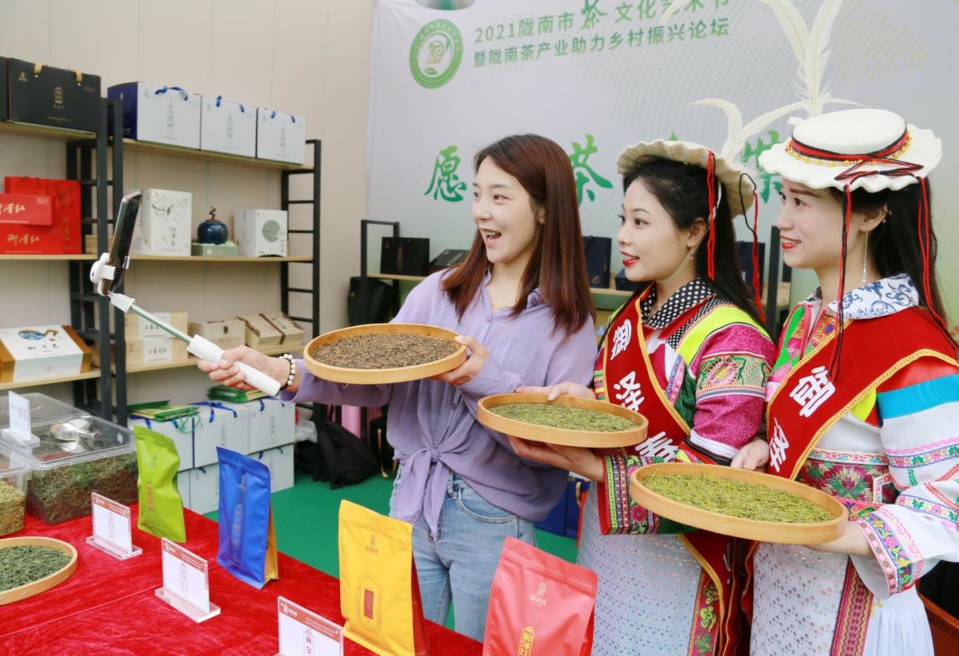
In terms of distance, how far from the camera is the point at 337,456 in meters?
4.23

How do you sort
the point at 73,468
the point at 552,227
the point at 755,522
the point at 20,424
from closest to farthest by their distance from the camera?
1. the point at 755,522
2. the point at 552,227
3. the point at 73,468
4. the point at 20,424

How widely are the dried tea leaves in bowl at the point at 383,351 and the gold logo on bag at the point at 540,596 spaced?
45 centimetres

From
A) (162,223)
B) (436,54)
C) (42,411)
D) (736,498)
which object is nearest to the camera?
(736,498)

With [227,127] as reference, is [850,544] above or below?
below

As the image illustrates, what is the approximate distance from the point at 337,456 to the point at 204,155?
73.4 inches

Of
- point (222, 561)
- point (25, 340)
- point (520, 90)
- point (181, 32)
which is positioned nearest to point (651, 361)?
point (222, 561)

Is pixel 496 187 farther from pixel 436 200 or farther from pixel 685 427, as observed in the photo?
pixel 436 200

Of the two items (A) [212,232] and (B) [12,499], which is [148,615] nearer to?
(B) [12,499]

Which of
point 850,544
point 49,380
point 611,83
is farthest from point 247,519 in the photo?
point 611,83

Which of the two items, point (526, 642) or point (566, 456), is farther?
point (566, 456)

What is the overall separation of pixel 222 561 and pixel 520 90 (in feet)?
11.7

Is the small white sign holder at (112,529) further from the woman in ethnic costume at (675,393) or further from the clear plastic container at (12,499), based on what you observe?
the woman in ethnic costume at (675,393)

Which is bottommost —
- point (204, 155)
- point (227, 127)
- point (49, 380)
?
point (49, 380)

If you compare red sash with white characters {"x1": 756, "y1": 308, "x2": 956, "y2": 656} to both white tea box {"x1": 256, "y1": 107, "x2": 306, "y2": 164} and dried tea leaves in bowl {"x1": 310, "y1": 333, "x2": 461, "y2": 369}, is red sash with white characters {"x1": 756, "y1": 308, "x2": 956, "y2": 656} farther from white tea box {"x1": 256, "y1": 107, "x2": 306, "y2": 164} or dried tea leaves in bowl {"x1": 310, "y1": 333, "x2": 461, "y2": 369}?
white tea box {"x1": 256, "y1": 107, "x2": 306, "y2": 164}
